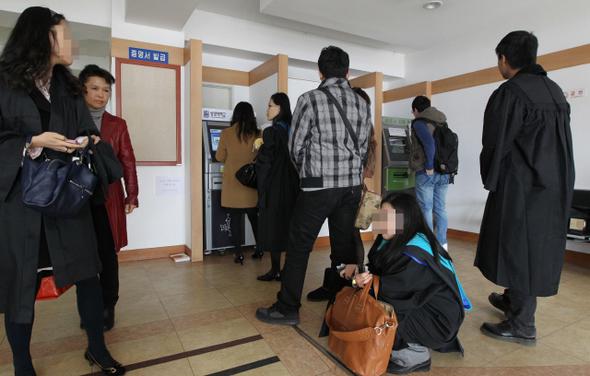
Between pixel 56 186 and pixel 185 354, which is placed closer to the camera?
pixel 56 186

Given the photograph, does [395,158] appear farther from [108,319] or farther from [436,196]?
[108,319]

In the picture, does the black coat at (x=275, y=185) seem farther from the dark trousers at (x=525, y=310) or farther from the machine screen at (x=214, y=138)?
the dark trousers at (x=525, y=310)


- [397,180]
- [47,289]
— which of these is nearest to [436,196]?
[397,180]

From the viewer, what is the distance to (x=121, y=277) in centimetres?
321

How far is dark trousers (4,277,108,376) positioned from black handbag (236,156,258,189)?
5.80 feet

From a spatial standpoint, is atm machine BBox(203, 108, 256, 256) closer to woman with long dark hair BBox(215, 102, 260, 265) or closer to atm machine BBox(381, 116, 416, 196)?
woman with long dark hair BBox(215, 102, 260, 265)

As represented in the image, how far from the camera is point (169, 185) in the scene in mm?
→ 3949

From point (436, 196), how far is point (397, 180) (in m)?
0.97

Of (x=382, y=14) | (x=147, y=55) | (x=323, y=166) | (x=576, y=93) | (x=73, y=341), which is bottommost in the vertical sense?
(x=73, y=341)

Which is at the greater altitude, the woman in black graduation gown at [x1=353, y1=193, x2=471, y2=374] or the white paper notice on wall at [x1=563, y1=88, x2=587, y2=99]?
the white paper notice on wall at [x1=563, y1=88, x2=587, y2=99]

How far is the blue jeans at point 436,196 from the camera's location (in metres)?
3.91

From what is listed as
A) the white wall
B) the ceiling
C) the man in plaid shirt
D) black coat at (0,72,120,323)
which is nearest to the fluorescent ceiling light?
the ceiling

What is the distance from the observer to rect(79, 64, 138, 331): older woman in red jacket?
2.08 metres

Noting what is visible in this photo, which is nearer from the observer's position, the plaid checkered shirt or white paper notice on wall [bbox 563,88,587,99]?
the plaid checkered shirt
